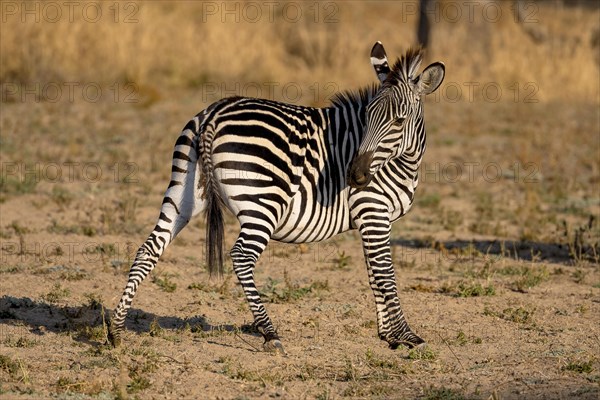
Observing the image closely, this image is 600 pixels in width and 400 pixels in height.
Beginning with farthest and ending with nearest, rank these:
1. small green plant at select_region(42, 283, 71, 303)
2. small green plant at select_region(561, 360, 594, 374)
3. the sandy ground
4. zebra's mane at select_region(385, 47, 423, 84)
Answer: small green plant at select_region(42, 283, 71, 303), zebra's mane at select_region(385, 47, 423, 84), small green plant at select_region(561, 360, 594, 374), the sandy ground

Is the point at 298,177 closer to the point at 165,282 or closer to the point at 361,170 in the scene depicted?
the point at 361,170

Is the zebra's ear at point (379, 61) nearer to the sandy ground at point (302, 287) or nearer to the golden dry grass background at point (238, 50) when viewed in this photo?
the sandy ground at point (302, 287)

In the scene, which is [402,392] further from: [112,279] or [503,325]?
[112,279]

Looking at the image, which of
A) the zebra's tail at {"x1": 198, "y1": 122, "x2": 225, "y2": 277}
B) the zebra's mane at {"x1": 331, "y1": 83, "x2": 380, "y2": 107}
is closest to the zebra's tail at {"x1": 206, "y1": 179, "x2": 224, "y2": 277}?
the zebra's tail at {"x1": 198, "y1": 122, "x2": 225, "y2": 277}

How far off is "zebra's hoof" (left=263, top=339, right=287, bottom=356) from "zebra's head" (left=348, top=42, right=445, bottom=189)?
1.19m

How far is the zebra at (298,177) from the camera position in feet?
21.0

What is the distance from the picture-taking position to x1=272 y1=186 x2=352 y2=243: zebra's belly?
6.66 meters

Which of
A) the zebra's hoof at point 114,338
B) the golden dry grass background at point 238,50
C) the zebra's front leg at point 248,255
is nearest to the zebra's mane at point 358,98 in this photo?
the zebra's front leg at point 248,255

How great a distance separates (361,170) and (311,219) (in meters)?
0.54

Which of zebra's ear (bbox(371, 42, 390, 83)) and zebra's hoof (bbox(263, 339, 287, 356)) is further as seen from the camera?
zebra's ear (bbox(371, 42, 390, 83))

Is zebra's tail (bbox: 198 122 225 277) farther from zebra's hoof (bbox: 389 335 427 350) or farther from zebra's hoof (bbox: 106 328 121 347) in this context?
zebra's hoof (bbox: 389 335 427 350)

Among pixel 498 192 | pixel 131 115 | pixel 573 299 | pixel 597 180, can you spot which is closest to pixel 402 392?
pixel 573 299

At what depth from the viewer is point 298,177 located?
6641mm

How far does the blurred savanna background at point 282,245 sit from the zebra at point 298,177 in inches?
22.0
